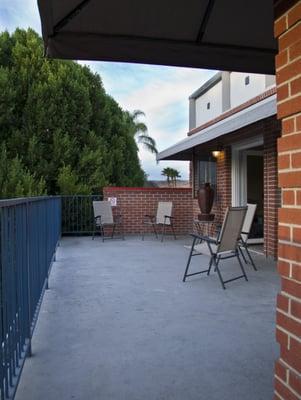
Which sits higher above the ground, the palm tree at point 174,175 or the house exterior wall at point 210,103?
the house exterior wall at point 210,103

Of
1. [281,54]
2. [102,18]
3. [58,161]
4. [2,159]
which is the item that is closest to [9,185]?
[2,159]

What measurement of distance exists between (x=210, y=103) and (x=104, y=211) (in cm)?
455

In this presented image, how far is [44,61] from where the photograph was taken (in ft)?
35.1

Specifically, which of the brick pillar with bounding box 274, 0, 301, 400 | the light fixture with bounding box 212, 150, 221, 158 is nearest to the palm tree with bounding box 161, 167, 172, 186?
the light fixture with bounding box 212, 150, 221, 158

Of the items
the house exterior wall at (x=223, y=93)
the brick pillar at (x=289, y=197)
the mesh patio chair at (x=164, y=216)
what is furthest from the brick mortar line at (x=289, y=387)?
the mesh patio chair at (x=164, y=216)

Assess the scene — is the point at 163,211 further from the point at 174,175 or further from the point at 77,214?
the point at 174,175

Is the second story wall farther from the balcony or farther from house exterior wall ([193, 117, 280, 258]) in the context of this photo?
the balcony

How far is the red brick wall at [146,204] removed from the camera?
9930mm

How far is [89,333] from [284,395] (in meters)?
1.83

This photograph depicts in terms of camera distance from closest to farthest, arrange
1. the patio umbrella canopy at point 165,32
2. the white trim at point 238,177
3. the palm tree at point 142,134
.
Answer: the patio umbrella canopy at point 165,32, the white trim at point 238,177, the palm tree at point 142,134

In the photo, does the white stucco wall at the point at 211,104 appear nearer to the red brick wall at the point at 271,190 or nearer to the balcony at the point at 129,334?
the red brick wall at the point at 271,190

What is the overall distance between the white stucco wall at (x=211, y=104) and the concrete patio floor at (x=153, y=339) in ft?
20.7

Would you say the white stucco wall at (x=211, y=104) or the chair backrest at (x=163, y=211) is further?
the white stucco wall at (x=211, y=104)

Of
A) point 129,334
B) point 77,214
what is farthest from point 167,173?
point 129,334
